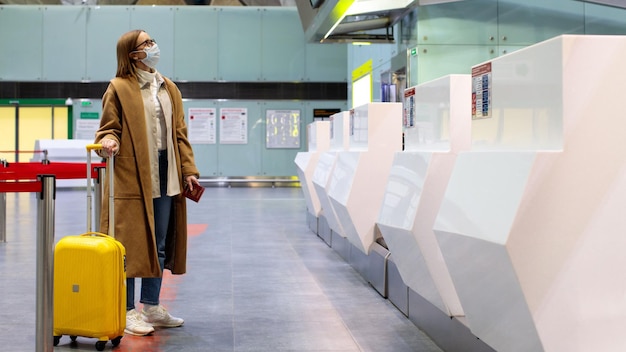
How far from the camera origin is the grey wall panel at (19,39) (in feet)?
60.7

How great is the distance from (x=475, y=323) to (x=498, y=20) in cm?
833

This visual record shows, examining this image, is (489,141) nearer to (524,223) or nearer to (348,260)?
(524,223)

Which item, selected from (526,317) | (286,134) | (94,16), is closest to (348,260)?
(526,317)

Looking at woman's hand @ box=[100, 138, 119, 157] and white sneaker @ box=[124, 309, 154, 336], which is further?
white sneaker @ box=[124, 309, 154, 336]

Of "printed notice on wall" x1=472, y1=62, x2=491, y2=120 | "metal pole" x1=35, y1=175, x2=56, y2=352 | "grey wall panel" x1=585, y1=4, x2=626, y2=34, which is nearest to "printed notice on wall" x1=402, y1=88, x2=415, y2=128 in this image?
"printed notice on wall" x1=472, y1=62, x2=491, y2=120

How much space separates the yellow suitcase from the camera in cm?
320

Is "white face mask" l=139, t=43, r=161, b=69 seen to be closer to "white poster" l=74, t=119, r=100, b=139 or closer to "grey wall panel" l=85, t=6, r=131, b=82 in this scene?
"grey wall panel" l=85, t=6, r=131, b=82

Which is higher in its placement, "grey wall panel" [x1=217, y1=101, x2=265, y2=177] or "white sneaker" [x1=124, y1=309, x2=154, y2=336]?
"grey wall panel" [x1=217, y1=101, x2=265, y2=177]

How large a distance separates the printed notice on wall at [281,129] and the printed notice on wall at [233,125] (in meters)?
0.61

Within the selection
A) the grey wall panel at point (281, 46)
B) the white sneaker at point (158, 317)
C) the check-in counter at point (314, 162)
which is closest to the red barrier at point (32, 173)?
the white sneaker at point (158, 317)

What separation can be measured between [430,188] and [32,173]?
6.41 ft

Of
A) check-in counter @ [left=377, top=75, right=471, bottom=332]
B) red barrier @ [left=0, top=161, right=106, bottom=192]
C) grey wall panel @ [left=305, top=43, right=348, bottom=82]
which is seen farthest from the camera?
grey wall panel @ [left=305, top=43, right=348, bottom=82]

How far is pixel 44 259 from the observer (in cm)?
301

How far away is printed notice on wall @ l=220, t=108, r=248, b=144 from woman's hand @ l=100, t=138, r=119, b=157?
51.9 feet
